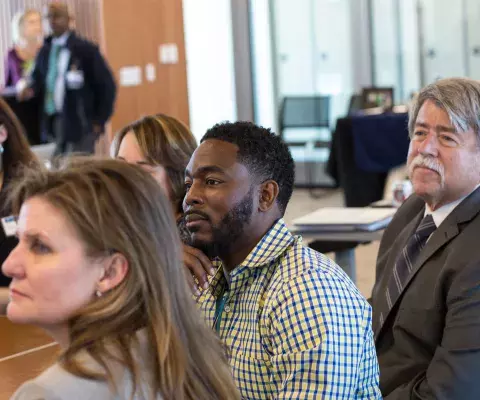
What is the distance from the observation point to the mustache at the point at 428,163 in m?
2.46

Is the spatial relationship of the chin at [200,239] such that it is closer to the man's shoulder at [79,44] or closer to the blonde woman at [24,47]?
the man's shoulder at [79,44]

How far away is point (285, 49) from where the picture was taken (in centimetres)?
1052

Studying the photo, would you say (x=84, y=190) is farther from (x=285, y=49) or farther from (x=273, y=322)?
(x=285, y=49)

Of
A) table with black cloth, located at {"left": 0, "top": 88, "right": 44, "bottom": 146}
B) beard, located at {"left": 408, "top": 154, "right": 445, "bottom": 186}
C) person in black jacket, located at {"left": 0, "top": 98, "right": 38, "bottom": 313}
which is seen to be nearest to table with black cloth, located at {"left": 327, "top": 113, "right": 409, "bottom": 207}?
table with black cloth, located at {"left": 0, "top": 88, "right": 44, "bottom": 146}

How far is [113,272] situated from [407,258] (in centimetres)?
136

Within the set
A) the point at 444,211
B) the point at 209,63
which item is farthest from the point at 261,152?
the point at 209,63

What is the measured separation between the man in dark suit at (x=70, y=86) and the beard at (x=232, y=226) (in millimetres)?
5732

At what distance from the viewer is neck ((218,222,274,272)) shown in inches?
76.1

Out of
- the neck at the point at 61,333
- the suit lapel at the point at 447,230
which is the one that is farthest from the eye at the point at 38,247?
the suit lapel at the point at 447,230

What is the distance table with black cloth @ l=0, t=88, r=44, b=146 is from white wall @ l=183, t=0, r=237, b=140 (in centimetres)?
323

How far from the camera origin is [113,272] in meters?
1.26

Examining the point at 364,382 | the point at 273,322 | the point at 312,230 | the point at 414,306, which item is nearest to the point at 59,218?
the point at 273,322

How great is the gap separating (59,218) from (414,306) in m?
1.25

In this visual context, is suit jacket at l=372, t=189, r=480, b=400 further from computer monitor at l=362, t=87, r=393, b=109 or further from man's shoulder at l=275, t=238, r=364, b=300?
computer monitor at l=362, t=87, r=393, b=109
